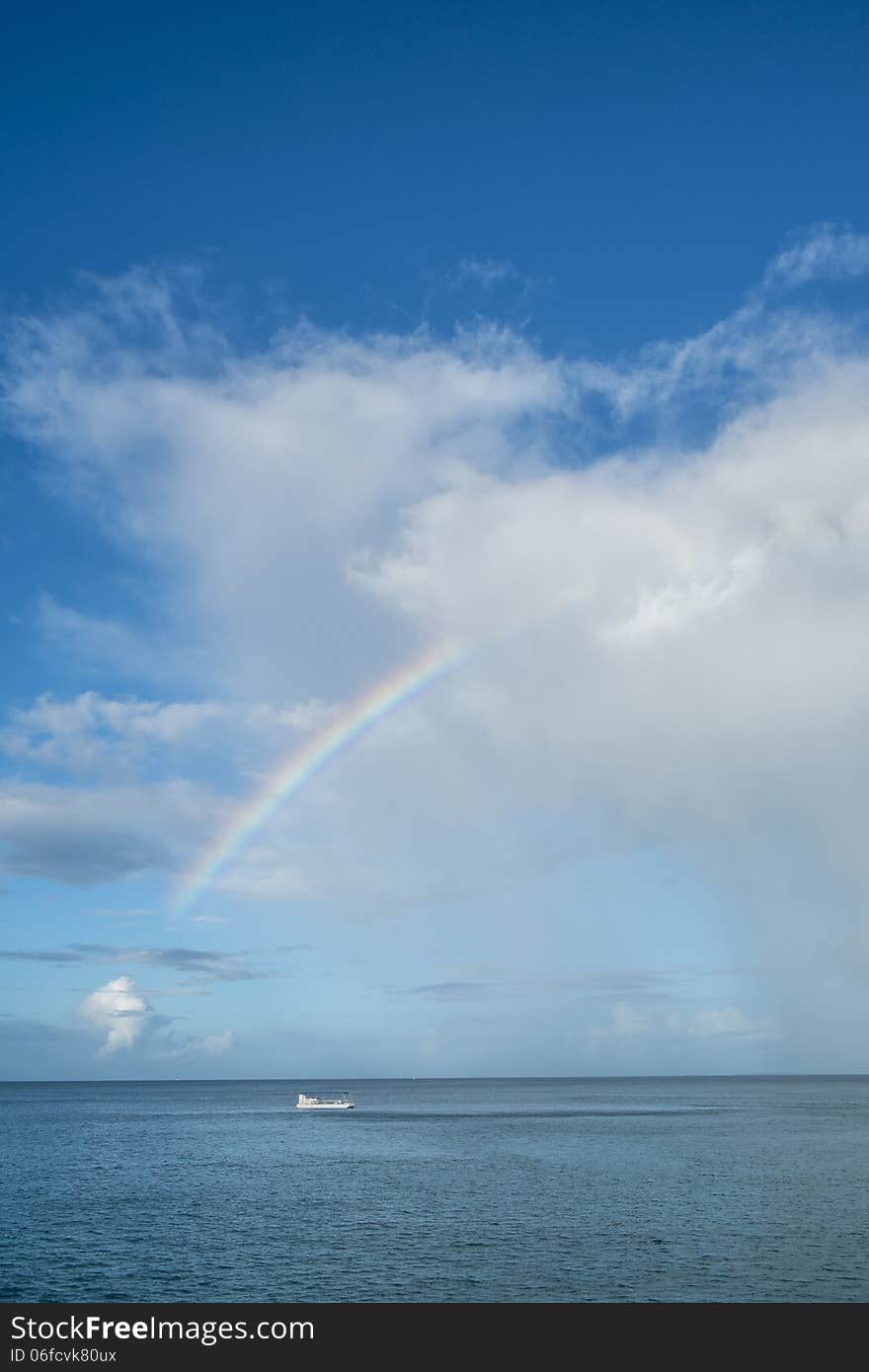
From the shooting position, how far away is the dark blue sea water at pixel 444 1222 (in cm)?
5150

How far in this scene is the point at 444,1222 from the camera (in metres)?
69.4

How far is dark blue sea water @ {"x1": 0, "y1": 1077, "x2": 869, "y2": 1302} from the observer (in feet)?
169

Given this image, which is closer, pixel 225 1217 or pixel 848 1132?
pixel 225 1217

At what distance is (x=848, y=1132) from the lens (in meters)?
150

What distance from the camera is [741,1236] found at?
208ft
